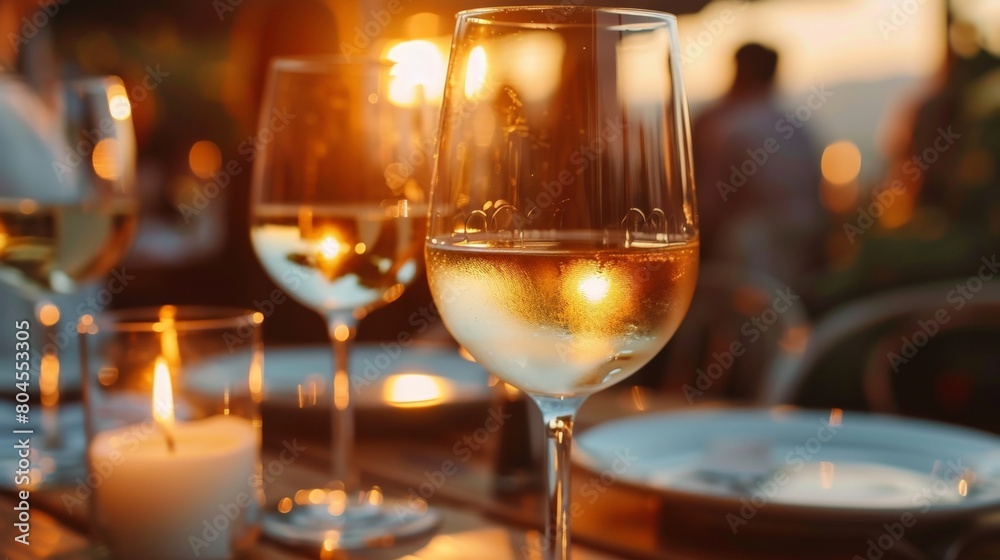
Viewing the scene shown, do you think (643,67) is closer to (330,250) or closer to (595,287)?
(595,287)

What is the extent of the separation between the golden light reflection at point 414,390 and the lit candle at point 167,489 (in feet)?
0.99

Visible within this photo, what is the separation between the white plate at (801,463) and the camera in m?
0.72

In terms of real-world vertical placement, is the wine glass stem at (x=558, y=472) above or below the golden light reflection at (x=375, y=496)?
above

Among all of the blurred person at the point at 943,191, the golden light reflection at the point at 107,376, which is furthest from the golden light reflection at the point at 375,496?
the blurred person at the point at 943,191

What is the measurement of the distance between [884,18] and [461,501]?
4.71 m

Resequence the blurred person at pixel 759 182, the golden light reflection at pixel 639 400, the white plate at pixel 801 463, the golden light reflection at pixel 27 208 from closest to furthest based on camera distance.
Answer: the white plate at pixel 801 463 → the golden light reflection at pixel 27 208 → the golden light reflection at pixel 639 400 → the blurred person at pixel 759 182

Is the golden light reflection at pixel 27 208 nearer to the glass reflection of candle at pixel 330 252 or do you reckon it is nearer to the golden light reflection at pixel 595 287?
the glass reflection of candle at pixel 330 252

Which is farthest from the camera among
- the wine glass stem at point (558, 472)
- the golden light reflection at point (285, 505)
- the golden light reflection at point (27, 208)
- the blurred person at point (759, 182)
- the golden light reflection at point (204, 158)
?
the golden light reflection at point (204, 158)

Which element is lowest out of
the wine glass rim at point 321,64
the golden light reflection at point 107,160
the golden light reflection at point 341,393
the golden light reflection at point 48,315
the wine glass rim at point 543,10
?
the golden light reflection at point 341,393

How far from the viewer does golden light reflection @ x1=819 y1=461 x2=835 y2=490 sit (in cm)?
85

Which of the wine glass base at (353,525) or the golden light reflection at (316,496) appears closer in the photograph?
the wine glass base at (353,525)

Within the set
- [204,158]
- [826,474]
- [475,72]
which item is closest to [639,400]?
[826,474]

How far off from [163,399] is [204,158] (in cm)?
611

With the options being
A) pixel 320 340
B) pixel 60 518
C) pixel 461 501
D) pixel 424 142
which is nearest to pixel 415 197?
pixel 424 142
